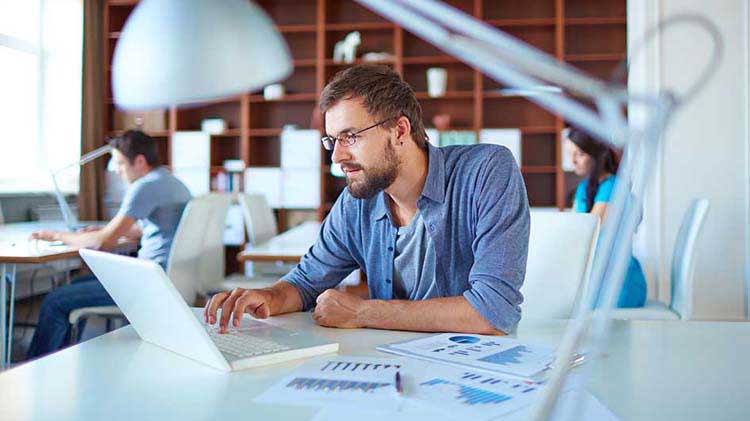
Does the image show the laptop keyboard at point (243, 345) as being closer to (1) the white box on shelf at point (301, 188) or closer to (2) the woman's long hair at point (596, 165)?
(2) the woman's long hair at point (596, 165)

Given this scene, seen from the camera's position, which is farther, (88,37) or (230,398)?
(88,37)

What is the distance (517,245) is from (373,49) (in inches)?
202

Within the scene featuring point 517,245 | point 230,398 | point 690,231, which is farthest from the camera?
point 690,231

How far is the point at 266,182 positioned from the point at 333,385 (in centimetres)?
541

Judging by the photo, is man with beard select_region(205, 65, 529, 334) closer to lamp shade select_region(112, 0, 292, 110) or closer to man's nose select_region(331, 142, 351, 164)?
man's nose select_region(331, 142, 351, 164)

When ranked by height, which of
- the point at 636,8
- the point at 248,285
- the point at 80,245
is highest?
the point at 636,8

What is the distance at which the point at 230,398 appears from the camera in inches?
Result: 36.7

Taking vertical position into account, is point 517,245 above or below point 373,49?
below

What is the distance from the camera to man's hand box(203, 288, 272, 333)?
52.8 inches

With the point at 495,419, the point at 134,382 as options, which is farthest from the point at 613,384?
the point at 134,382

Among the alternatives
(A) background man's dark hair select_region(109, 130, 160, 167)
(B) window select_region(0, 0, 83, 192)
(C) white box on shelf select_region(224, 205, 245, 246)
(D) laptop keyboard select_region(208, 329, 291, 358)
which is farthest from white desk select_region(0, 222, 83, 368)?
(C) white box on shelf select_region(224, 205, 245, 246)

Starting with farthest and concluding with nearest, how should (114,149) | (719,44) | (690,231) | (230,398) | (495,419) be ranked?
(114,149), (690,231), (230,398), (495,419), (719,44)

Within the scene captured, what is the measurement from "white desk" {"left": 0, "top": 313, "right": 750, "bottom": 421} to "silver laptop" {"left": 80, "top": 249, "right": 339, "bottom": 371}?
2 cm

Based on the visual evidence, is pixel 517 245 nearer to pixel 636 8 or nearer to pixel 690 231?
pixel 690 231
